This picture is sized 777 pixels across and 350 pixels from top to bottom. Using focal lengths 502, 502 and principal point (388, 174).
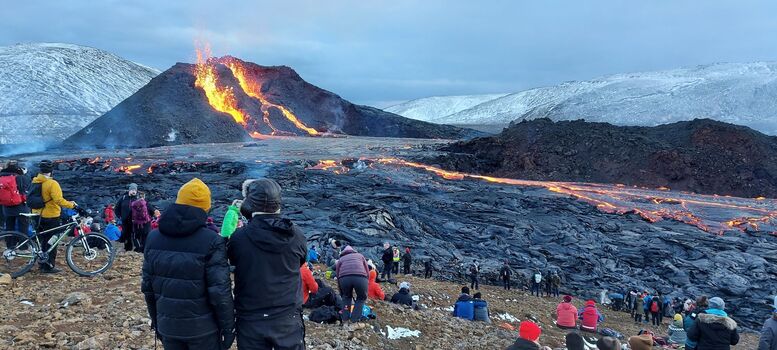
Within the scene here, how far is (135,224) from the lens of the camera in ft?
42.1

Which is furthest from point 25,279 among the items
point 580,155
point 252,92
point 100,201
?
point 252,92

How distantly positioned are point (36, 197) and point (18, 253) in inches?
44.7

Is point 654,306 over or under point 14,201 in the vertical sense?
under

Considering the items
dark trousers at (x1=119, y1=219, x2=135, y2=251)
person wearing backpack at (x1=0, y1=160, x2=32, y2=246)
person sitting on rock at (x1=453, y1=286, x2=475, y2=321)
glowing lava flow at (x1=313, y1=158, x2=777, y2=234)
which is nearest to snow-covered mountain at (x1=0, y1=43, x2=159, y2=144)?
glowing lava flow at (x1=313, y1=158, x2=777, y2=234)

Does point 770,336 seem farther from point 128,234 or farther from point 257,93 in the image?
point 257,93

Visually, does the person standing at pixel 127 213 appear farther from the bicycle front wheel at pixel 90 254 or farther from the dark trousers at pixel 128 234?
the bicycle front wheel at pixel 90 254

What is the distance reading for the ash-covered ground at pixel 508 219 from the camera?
22031 mm

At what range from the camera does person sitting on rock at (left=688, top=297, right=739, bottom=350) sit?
6.55 m

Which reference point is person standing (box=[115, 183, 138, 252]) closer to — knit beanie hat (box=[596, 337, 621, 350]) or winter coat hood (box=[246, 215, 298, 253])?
winter coat hood (box=[246, 215, 298, 253])

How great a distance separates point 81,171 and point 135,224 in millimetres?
31871

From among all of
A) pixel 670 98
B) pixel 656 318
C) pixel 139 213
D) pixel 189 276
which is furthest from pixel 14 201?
pixel 670 98

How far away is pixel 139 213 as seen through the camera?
12562 mm

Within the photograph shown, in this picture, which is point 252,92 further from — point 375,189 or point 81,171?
point 375,189

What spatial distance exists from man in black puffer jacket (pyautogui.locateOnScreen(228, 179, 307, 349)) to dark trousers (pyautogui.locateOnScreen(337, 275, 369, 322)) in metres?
4.35
